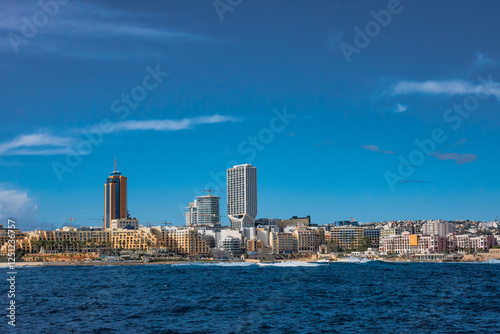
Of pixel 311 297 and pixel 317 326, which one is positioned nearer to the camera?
pixel 317 326

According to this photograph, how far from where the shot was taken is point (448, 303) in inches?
2379

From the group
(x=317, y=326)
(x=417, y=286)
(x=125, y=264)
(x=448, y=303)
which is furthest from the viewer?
(x=125, y=264)

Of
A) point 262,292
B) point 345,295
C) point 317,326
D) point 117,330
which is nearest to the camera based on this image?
point 117,330

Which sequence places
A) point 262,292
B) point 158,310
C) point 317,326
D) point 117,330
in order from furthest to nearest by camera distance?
point 262,292, point 158,310, point 317,326, point 117,330

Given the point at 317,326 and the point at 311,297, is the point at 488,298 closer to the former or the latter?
the point at 311,297

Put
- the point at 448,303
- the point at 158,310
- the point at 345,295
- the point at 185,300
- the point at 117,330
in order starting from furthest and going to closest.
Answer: the point at 345,295
the point at 185,300
the point at 448,303
the point at 158,310
the point at 117,330

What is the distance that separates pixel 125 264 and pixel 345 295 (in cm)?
13633

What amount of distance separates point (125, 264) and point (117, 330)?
15526 cm

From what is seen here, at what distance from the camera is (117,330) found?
144 ft

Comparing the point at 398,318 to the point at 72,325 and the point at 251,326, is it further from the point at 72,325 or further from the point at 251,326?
the point at 72,325

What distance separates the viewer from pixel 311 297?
67.5m

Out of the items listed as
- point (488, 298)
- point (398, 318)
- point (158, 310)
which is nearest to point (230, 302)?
point (158, 310)

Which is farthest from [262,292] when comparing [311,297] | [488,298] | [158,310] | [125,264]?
[125,264]

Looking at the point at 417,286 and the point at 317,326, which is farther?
the point at 417,286
